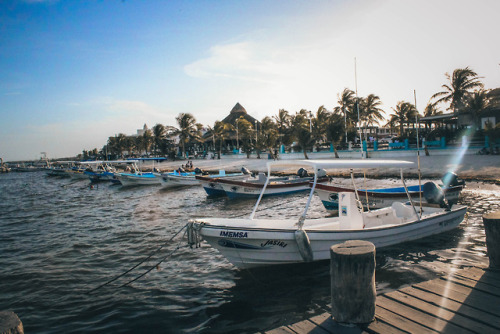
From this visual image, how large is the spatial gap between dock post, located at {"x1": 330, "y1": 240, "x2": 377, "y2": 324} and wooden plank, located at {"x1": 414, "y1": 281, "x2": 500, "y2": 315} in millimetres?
1419

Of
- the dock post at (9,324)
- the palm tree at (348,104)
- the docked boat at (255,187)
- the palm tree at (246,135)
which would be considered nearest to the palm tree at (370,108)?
the palm tree at (348,104)

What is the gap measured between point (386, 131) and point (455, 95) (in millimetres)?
65026

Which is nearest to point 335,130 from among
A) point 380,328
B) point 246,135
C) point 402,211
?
point 246,135

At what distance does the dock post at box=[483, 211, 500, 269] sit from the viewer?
536 cm

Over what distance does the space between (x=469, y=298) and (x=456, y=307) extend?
16.0 inches

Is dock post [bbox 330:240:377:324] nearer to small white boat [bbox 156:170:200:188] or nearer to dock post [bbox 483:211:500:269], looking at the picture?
dock post [bbox 483:211:500:269]

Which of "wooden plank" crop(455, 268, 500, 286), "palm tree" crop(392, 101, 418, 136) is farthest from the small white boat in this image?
"palm tree" crop(392, 101, 418, 136)

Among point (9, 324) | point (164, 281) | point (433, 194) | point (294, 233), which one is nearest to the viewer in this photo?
point (9, 324)

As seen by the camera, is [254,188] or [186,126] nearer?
[254,188]

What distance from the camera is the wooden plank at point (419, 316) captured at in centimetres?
372

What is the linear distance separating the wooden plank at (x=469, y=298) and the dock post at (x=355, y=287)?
1419mm

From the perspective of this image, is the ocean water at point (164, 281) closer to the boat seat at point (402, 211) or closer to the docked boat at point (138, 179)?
the boat seat at point (402, 211)

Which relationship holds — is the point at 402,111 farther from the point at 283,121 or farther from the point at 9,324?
the point at 9,324

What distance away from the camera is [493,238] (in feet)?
17.8
